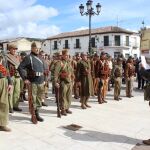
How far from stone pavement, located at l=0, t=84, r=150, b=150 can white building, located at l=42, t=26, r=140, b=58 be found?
174ft

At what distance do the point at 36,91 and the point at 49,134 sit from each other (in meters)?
1.37

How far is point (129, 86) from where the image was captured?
13906 millimetres

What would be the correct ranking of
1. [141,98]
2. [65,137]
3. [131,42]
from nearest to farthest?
[65,137] < [141,98] < [131,42]

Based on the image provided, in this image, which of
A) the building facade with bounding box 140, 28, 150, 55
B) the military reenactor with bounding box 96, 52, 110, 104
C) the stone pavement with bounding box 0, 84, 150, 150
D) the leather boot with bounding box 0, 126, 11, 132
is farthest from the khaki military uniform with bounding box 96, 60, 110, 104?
the building facade with bounding box 140, 28, 150, 55

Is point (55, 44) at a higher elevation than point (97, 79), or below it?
higher

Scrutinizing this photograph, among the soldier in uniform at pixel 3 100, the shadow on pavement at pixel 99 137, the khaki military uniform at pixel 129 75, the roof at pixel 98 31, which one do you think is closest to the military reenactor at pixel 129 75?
the khaki military uniform at pixel 129 75

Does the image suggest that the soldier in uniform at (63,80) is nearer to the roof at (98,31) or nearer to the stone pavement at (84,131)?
the stone pavement at (84,131)

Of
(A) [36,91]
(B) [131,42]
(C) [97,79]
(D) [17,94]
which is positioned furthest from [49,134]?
(B) [131,42]

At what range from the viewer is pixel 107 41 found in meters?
65.9

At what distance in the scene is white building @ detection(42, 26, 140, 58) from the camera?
65562 millimetres

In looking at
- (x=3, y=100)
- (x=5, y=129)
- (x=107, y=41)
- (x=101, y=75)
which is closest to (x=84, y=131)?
(x=5, y=129)

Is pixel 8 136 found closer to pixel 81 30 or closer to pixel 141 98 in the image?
pixel 141 98

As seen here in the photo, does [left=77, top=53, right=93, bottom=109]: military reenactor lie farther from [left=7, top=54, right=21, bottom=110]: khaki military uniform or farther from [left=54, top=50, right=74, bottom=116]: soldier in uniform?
[left=7, top=54, right=21, bottom=110]: khaki military uniform

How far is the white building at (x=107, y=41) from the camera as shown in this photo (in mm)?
65562
